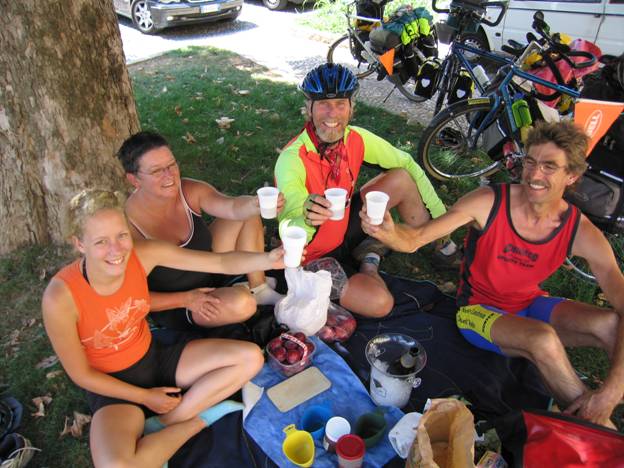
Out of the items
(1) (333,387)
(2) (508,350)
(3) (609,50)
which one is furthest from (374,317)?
(3) (609,50)

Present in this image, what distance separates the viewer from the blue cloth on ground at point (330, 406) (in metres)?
2.87

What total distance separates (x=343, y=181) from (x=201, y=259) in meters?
1.30

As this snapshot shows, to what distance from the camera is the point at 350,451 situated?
105 inches

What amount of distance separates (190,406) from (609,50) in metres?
8.28

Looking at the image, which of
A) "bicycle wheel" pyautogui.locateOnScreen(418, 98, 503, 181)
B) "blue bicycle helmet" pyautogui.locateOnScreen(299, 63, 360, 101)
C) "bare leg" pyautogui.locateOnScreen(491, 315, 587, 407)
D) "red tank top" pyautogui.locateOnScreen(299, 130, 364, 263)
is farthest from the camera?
"bicycle wheel" pyautogui.locateOnScreen(418, 98, 503, 181)

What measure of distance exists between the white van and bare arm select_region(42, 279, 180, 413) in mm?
6453

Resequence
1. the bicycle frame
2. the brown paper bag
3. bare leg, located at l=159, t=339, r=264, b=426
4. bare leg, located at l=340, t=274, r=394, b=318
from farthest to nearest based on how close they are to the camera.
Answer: the bicycle frame, bare leg, located at l=340, t=274, r=394, b=318, bare leg, located at l=159, t=339, r=264, b=426, the brown paper bag

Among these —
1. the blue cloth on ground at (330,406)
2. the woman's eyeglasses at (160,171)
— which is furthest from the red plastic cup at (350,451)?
the woman's eyeglasses at (160,171)

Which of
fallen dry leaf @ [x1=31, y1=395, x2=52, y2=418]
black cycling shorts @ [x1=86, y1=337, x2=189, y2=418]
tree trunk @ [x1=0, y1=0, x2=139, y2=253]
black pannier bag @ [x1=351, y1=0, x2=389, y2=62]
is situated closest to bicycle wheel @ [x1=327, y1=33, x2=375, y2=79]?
black pannier bag @ [x1=351, y1=0, x2=389, y2=62]

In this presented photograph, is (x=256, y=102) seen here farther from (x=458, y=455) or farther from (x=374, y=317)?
(x=458, y=455)

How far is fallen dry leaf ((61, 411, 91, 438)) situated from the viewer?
3.12 metres

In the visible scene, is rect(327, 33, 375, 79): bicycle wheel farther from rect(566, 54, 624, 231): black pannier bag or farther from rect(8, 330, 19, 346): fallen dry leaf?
rect(8, 330, 19, 346): fallen dry leaf

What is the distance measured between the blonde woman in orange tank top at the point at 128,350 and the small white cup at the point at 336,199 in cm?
43

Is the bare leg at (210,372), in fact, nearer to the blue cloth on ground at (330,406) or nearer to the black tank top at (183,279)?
the blue cloth on ground at (330,406)
